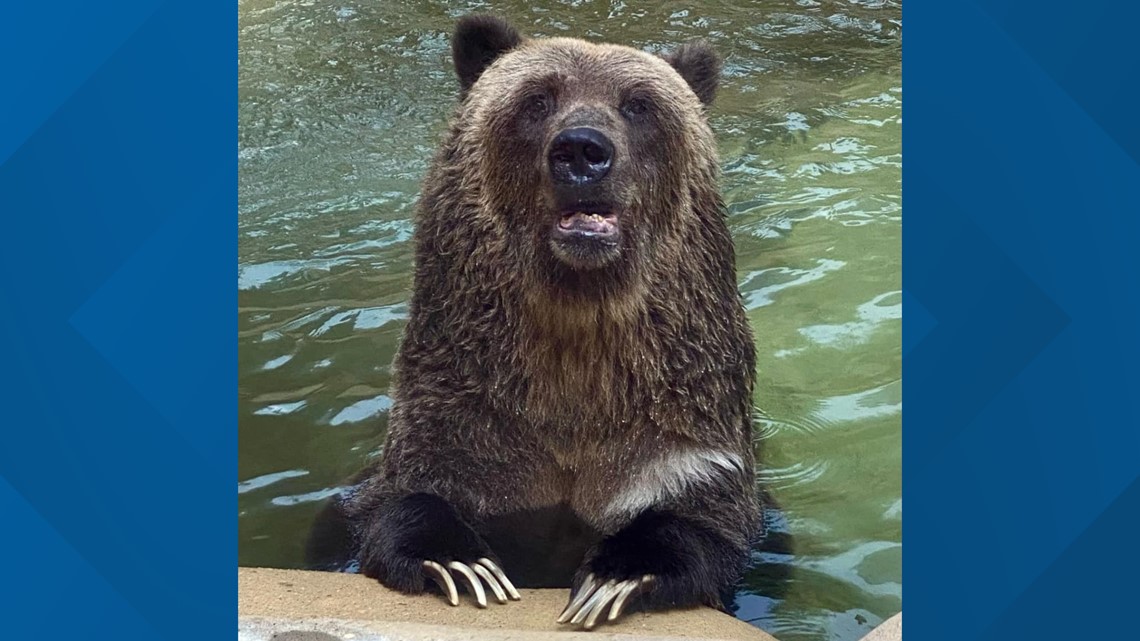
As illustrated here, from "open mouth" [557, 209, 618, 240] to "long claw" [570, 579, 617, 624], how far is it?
40.4 inches

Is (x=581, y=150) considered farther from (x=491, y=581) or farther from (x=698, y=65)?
(x=491, y=581)

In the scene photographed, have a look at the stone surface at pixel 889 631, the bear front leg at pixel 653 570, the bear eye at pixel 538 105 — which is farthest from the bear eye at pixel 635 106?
the stone surface at pixel 889 631

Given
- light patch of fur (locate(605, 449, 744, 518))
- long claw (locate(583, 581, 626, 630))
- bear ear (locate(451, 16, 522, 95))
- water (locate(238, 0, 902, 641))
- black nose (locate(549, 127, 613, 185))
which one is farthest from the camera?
water (locate(238, 0, 902, 641))

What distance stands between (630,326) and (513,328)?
373 millimetres

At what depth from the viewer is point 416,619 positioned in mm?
3652

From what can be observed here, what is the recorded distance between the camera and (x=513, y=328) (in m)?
4.08

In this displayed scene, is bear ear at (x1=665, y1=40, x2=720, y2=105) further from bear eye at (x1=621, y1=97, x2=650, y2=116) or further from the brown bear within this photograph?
bear eye at (x1=621, y1=97, x2=650, y2=116)

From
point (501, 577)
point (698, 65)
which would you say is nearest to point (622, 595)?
point (501, 577)

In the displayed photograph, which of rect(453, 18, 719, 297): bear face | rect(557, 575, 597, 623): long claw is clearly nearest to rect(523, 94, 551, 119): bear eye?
rect(453, 18, 719, 297): bear face

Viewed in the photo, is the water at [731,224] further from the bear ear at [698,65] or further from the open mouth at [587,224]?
the open mouth at [587,224]

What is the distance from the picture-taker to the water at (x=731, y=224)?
4.44 metres

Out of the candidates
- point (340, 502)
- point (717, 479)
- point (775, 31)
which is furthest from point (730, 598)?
point (775, 31)

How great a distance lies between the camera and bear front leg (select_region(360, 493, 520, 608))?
380cm

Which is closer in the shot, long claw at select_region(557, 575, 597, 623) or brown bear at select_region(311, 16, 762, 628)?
long claw at select_region(557, 575, 597, 623)
